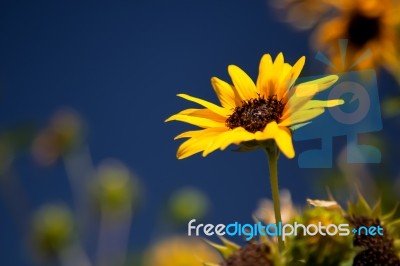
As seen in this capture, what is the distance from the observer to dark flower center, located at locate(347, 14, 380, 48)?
0.83 meters

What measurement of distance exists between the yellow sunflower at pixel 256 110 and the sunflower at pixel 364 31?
407 mm

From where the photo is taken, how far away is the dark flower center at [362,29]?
2.72 feet

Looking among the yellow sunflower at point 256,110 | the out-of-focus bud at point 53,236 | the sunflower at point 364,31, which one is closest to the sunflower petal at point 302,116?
the yellow sunflower at point 256,110

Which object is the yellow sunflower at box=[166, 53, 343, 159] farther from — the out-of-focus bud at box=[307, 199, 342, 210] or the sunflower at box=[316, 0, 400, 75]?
the sunflower at box=[316, 0, 400, 75]

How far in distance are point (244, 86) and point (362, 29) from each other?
514 mm

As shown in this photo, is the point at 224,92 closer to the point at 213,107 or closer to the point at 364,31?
the point at 213,107

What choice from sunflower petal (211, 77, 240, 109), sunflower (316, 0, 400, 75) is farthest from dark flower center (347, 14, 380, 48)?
sunflower petal (211, 77, 240, 109)

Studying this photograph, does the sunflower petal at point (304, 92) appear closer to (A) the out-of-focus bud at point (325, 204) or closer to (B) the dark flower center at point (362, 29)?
(A) the out-of-focus bud at point (325, 204)

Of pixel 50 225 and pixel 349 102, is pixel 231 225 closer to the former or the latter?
pixel 349 102

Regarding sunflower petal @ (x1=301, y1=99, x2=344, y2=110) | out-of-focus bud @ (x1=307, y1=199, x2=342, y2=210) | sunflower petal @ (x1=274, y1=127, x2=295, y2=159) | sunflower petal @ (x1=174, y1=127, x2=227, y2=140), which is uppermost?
sunflower petal @ (x1=174, y1=127, x2=227, y2=140)

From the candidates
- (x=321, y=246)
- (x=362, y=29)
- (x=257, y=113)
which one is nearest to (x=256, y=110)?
(x=257, y=113)

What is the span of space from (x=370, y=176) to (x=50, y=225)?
0.98m

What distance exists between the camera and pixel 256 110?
395mm

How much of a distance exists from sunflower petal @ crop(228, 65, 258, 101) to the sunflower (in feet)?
1.32
